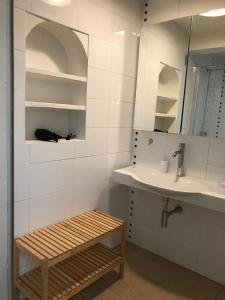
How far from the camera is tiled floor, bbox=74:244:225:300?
1776 mm

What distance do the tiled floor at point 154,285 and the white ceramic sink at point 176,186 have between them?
0.73 m

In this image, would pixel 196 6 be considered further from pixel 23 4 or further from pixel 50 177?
pixel 50 177

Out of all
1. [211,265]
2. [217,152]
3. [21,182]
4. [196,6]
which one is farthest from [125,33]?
[211,265]

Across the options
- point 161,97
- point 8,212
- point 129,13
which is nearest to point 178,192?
point 161,97

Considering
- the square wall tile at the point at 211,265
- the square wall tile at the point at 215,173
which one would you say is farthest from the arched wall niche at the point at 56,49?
the square wall tile at the point at 211,265

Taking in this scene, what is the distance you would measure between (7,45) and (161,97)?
4.06 ft

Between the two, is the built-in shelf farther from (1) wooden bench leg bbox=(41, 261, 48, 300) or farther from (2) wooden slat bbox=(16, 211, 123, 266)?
(1) wooden bench leg bbox=(41, 261, 48, 300)

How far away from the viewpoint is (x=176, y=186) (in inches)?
72.6

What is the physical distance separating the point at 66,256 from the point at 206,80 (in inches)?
60.9

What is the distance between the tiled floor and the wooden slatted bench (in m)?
0.13

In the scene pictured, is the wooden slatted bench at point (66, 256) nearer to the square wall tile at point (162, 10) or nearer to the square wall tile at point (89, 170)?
the square wall tile at point (89, 170)

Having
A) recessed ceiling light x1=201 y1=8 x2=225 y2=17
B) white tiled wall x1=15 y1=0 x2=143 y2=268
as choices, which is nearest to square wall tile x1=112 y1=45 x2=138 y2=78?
white tiled wall x1=15 y1=0 x2=143 y2=268

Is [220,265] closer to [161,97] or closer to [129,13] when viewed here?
[161,97]

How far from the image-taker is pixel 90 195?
200 cm
